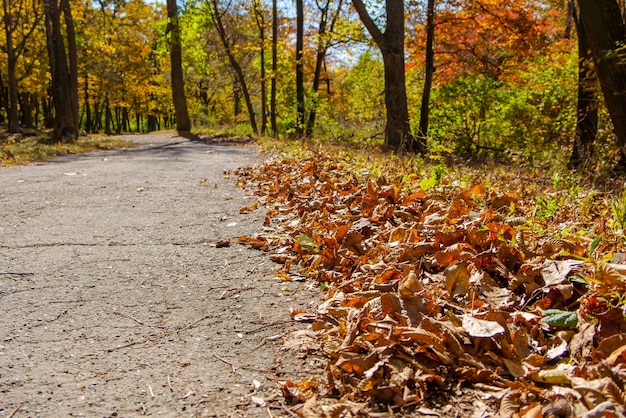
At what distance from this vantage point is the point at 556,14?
1548 cm

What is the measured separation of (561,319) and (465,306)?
15.5 inches

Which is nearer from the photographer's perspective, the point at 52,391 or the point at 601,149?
the point at 52,391

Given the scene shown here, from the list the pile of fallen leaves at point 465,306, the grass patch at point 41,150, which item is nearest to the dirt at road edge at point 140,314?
the pile of fallen leaves at point 465,306

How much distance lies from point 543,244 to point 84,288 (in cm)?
253

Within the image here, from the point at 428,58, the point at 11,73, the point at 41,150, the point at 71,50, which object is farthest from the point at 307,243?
the point at 11,73

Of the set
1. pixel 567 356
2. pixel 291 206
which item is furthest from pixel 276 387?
pixel 291 206

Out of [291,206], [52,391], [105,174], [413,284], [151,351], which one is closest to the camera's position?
[52,391]

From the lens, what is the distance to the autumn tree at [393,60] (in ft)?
30.7

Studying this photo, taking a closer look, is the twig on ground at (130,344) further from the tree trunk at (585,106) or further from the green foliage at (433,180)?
the tree trunk at (585,106)

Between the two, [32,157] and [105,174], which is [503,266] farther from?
[32,157]

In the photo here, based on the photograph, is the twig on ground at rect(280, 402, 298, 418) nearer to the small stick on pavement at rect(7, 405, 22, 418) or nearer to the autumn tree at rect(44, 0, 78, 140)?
the small stick on pavement at rect(7, 405, 22, 418)

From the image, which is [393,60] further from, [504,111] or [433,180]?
[433,180]

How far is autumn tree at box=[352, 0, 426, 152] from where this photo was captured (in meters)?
9.37

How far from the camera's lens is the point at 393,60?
955 centimetres
